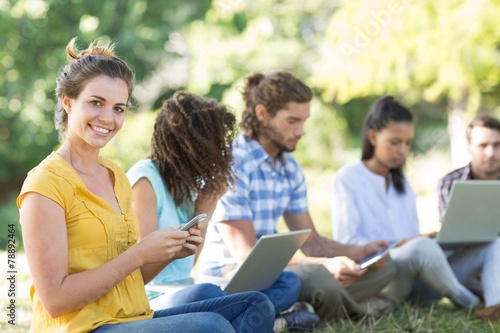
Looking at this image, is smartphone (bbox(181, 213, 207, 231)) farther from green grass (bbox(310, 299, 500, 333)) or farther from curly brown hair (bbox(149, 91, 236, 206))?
green grass (bbox(310, 299, 500, 333))

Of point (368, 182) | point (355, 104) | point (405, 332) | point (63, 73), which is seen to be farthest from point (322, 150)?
point (63, 73)

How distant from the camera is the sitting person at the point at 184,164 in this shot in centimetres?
297

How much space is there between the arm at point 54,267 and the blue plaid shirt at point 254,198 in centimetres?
145

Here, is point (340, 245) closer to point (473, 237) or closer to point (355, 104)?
point (473, 237)

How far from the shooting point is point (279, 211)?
383 centimetres

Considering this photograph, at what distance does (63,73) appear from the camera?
7.52 ft

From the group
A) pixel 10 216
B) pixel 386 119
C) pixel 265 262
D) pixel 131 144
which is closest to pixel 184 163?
pixel 265 262

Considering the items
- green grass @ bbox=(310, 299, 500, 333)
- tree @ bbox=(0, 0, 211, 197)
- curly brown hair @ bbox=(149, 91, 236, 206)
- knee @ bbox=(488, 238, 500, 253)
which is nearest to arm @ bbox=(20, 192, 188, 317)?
curly brown hair @ bbox=(149, 91, 236, 206)

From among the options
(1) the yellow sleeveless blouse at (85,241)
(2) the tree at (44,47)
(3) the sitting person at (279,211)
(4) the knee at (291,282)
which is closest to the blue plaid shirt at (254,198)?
(3) the sitting person at (279,211)

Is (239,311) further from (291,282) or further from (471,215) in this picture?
(471,215)

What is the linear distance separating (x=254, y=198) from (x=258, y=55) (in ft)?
25.2

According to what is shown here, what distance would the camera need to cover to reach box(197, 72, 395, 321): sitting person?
3.55 metres

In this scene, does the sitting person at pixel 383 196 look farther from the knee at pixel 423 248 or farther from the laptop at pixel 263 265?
the laptop at pixel 263 265

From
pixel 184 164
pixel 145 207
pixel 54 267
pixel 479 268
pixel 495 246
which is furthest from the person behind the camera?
pixel 479 268
